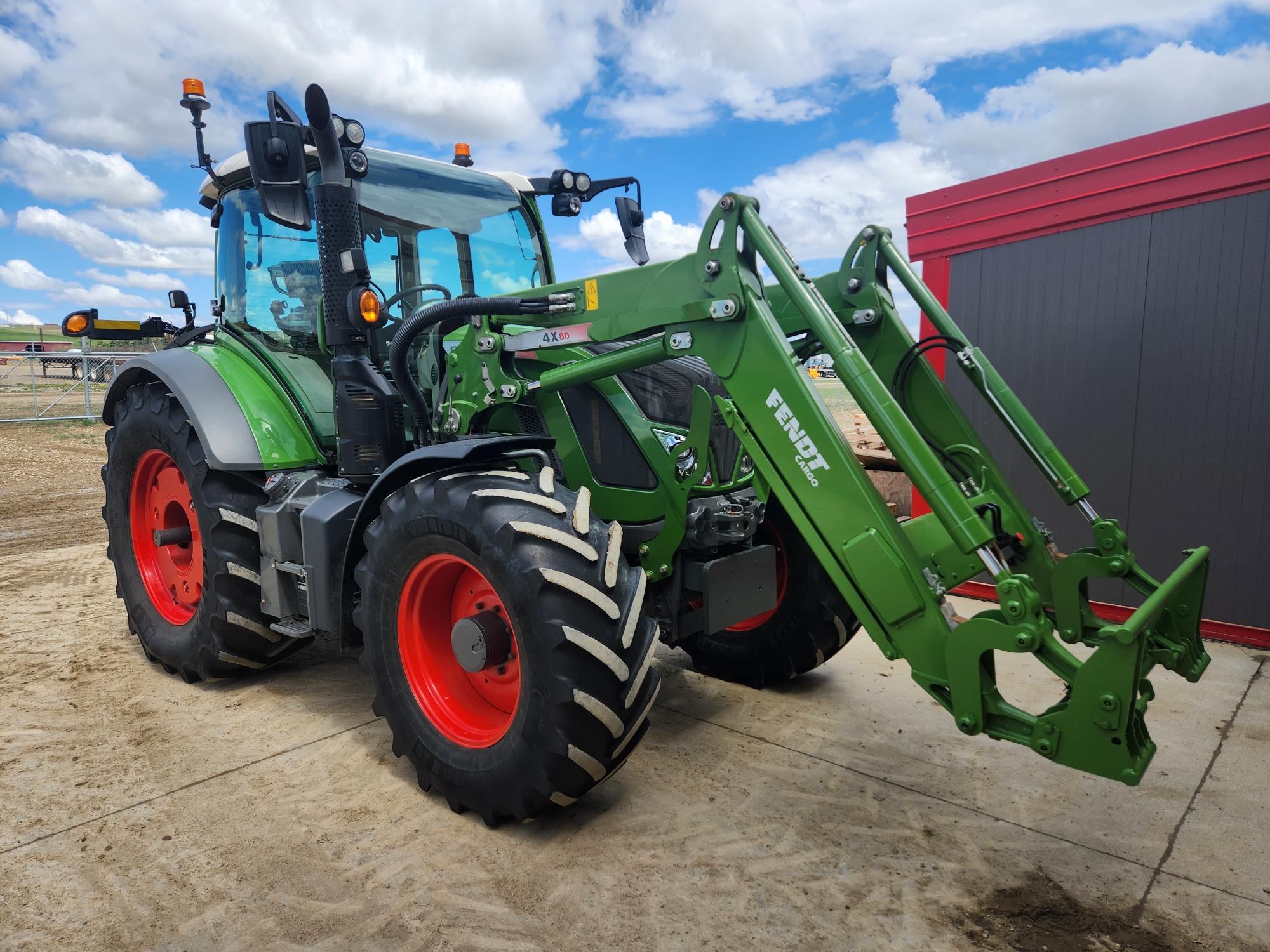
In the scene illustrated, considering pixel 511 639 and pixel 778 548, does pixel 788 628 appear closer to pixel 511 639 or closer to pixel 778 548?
pixel 778 548

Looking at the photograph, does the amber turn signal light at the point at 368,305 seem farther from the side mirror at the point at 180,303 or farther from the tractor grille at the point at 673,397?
the side mirror at the point at 180,303

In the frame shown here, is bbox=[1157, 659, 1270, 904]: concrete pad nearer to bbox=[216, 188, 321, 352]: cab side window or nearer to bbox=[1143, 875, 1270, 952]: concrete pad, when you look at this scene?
bbox=[1143, 875, 1270, 952]: concrete pad

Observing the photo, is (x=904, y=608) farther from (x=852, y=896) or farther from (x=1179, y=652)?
(x=1179, y=652)

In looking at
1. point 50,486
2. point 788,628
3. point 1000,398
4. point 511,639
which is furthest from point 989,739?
point 50,486

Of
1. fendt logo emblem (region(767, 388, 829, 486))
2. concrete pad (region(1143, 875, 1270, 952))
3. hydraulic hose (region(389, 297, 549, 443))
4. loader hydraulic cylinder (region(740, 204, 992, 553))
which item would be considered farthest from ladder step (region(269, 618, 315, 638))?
concrete pad (region(1143, 875, 1270, 952))

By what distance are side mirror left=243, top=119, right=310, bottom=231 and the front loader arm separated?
33.0 inches

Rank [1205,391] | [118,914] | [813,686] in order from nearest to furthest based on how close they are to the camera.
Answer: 1. [118,914]
2. [813,686]
3. [1205,391]

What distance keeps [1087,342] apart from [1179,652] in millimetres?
3496

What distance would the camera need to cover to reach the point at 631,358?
3090 millimetres

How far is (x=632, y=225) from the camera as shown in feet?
14.5

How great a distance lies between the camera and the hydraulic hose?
10.9ft

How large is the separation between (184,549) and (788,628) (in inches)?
132

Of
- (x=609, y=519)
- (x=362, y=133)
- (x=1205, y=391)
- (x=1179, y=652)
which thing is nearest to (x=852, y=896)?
(x=1179, y=652)

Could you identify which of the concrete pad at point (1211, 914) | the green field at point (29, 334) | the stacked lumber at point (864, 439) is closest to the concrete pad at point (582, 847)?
the concrete pad at point (1211, 914)
